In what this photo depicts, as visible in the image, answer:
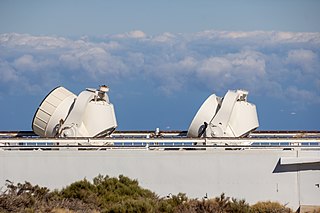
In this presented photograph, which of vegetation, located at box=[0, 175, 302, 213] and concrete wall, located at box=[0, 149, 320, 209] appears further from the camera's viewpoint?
concrete wall, located at box=[0, 149, 320, 209]

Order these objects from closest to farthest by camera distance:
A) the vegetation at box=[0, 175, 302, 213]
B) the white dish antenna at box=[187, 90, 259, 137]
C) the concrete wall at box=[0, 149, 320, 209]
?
1. the vegetation at box=[0, 175, 302, 213]
2. the concrete wall at box=[0, 149, 320, 209]
3. the white dish antenna at box=[187, 90, 259, 137]

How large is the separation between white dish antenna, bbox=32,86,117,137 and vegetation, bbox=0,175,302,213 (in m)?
A: 3.87

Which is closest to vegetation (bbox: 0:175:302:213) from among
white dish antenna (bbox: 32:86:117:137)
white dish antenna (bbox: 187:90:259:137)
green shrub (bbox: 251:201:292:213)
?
green shrub (bbox: 251:201:292:213)

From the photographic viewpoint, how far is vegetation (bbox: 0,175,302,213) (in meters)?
37.2

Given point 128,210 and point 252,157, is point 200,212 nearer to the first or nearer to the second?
point 128,210

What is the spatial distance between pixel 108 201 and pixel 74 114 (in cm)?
881

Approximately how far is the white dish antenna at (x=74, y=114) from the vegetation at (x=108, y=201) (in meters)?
3.87

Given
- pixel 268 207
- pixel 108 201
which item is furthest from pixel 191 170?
pixel 108 201

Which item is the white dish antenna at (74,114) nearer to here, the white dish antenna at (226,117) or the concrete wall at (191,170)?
the concrete wall at (191,170)

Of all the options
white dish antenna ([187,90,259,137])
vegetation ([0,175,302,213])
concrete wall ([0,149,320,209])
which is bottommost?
vegetation ([0,175,302,213])

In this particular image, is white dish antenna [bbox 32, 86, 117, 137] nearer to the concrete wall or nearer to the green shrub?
the concrete wall

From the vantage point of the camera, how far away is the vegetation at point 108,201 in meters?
Result: 37.2

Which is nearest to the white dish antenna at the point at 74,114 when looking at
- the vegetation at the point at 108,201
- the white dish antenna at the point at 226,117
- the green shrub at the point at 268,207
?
the white dish antenna at the point at 226,117

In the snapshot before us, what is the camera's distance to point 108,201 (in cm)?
4134
